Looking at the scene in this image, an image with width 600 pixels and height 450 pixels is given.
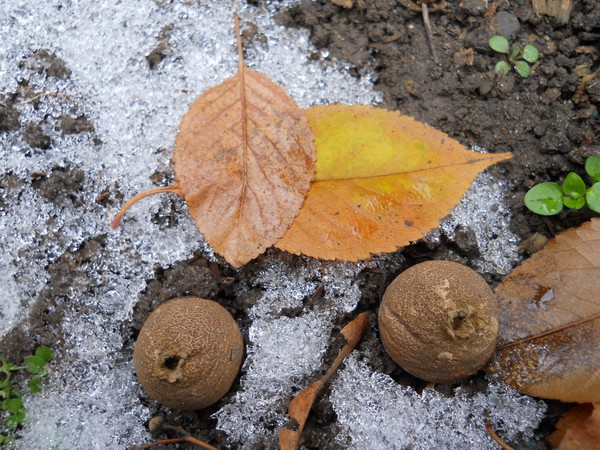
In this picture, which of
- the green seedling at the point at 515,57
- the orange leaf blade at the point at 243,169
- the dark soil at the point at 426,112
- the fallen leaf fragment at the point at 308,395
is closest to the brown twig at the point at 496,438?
the dark soil at the point at 426,112

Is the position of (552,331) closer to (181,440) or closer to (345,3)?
(181,440)

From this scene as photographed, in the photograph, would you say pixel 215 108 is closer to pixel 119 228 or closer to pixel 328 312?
pixel 119 228

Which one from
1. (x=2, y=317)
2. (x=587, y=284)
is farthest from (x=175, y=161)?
(x=587, y=284)

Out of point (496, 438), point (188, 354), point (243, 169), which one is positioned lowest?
point (496, 438)

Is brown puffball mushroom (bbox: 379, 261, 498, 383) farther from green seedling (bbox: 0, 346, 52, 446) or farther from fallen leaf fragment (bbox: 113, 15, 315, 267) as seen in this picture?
green seedling (bbox: 0, 346, 52, 446)

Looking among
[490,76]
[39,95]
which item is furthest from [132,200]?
[490,76]

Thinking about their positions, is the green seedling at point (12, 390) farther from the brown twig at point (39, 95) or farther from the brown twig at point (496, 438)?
the brown twig at point (496, 438)

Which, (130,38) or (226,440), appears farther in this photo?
(130,38)
